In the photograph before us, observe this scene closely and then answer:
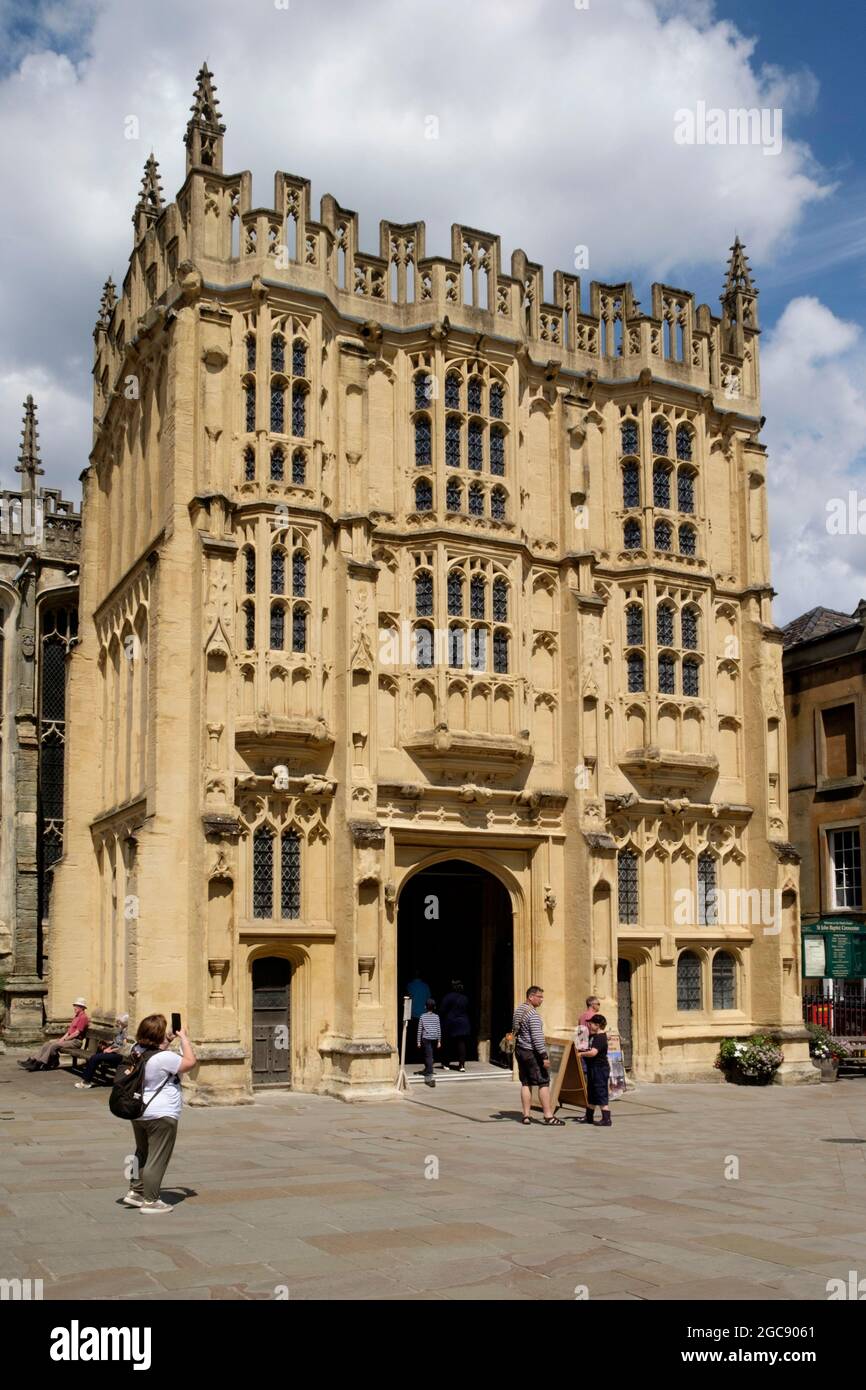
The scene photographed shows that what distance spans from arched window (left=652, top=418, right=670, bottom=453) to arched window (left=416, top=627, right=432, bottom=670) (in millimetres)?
7675

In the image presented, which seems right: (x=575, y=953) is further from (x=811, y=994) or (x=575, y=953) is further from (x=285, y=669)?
(x=811, y=994)

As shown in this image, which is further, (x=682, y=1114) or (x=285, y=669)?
(x=285, y=669)

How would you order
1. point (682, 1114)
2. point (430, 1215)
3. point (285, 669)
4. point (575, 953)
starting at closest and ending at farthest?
1. point (430, 1215)
2. point (682, 1114)
3. point (285, 669)
4. point (575, 953)

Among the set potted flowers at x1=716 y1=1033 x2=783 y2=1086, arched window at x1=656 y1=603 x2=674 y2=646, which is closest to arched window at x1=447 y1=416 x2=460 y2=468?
arched window at x1=656 y1=603 x2=674 y2=646

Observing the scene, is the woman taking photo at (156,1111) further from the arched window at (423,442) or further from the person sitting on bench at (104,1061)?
the arched window at (423,442)

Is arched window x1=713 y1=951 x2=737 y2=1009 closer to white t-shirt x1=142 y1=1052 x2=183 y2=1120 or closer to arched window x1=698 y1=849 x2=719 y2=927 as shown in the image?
arched window x1=698 y1=849 x2=719 y2=927

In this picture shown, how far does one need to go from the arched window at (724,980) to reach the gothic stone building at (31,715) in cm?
1686

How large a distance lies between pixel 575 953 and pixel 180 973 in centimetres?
800

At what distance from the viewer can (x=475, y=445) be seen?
93.4ft

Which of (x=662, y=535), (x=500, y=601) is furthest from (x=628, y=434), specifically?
(x=500, y=601)

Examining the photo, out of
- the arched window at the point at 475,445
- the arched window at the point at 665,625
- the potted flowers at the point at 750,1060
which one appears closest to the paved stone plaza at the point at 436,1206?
the potted flowers at the point at 750,1060

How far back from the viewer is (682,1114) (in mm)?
23188

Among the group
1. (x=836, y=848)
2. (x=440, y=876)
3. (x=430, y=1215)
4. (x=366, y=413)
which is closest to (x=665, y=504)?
(x=366, y=413)

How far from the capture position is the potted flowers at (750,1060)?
29031mm
